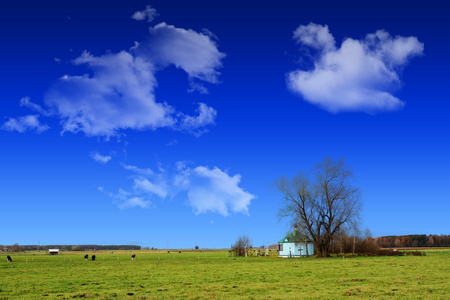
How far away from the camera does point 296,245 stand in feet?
253

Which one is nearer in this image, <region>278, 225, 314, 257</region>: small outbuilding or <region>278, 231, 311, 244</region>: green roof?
<region>278, 225, 314, 257</region>: small outbuilding

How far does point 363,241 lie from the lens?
3216 inches

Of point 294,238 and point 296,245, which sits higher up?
point 294,238

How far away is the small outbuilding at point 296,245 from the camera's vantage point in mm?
76688

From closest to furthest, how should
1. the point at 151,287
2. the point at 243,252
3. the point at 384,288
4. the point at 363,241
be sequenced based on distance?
the point at 384,288 → the point at 151,287 → the point at 363,241 → the point at 243,252

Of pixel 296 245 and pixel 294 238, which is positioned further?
pixel 294 238

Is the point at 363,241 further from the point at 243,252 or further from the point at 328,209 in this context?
the point at 243,252

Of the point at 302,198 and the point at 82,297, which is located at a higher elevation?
the point at 302,198

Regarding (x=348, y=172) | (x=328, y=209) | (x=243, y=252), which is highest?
(x=348, y=172)

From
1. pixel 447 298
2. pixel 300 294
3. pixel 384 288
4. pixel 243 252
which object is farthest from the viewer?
pixel 243 252

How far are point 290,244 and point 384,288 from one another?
2256 inches

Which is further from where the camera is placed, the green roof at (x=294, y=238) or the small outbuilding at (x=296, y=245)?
the green roof at (x=294, y=238)

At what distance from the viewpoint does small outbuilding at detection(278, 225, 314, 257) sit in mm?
76688

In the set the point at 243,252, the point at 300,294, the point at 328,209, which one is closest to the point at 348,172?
the point at 328,209
